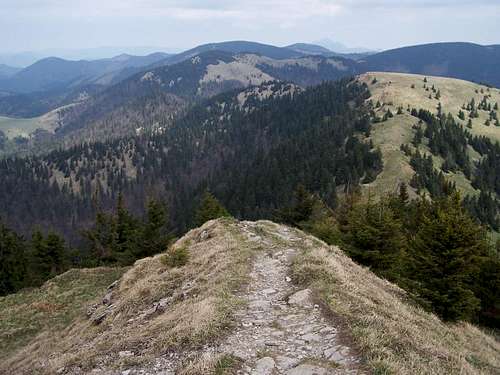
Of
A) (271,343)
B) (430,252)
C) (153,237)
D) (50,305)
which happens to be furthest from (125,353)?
(153,237)

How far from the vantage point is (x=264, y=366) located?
13.6 m

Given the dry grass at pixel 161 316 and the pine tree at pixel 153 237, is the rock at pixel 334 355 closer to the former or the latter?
the dry grass at pixel 161 316

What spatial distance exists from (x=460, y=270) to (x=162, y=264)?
62.3 ft

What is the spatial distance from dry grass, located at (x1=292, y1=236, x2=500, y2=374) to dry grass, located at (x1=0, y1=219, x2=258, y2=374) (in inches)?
162

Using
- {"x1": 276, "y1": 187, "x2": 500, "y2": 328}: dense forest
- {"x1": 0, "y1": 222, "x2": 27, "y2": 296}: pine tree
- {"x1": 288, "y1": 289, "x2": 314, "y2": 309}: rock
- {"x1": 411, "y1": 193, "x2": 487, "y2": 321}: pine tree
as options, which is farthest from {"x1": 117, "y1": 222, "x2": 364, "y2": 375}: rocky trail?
{"x1": 0, "y1": 222, "x2": 27, "y2": 296}: pine tree

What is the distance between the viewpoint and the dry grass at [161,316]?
52.1ft

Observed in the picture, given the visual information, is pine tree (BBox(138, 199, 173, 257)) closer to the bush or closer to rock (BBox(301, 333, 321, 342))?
the bush

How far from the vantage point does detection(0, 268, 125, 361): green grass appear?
32938mm

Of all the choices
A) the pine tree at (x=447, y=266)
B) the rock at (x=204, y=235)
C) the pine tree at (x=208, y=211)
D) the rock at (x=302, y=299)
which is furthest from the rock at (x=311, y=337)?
the pine tree at (x=208, y=211)

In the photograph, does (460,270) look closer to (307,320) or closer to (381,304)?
(381,304)

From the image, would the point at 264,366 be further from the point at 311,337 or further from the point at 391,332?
the point at 391,332

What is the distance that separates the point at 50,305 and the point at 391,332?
109ft

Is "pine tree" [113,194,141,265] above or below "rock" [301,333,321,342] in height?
below

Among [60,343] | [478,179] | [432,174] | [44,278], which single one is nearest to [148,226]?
[44,278]
